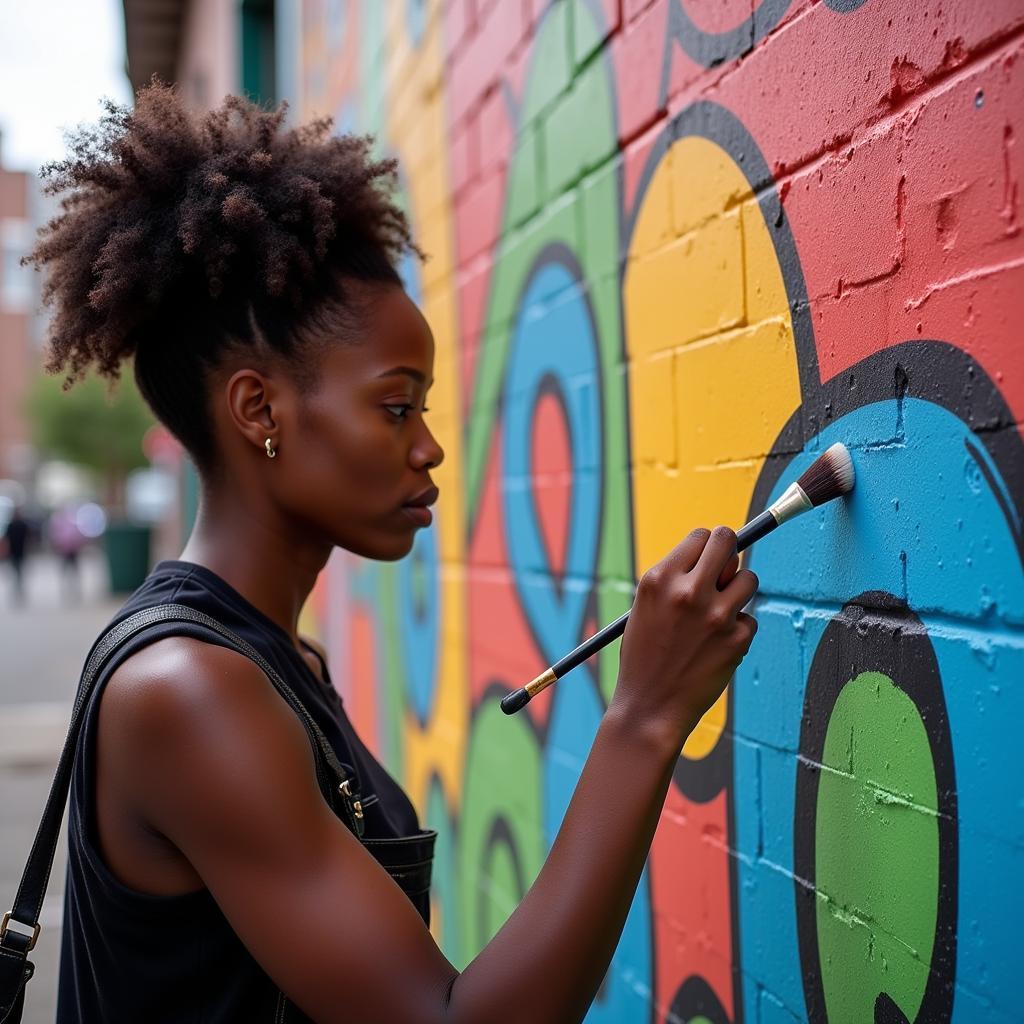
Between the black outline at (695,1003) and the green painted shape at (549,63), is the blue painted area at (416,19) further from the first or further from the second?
the black outline at (695,1003)

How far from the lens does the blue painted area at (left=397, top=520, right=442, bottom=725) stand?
3695 millimetres

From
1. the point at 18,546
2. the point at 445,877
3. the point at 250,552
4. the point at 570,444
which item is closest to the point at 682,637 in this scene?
the point at 250,552

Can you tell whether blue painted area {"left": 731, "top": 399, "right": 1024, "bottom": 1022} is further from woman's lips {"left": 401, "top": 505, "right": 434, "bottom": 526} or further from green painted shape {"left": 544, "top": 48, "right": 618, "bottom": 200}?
green painted shape {"left": 544, "top": 48, "right": 618, "bottom": 200}

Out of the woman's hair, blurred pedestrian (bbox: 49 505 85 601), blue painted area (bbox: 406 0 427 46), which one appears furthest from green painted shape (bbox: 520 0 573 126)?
blurred pedestrian (bbox: 49 505 85 601)

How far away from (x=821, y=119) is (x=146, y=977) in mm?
1404

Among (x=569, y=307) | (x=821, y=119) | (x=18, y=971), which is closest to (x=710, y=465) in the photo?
(x=821, y=119)

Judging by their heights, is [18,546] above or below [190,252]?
above

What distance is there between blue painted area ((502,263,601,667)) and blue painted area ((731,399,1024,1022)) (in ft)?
2.30

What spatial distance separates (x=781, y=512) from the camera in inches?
58.8

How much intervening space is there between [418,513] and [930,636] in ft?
2.52

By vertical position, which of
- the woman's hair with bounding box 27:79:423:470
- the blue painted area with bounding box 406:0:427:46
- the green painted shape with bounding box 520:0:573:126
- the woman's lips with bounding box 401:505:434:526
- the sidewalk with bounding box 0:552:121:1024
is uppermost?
the blue painted area with bounding box 406:0:427:46

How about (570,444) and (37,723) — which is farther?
(37,723)

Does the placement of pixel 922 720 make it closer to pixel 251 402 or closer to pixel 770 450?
pixel 770 450

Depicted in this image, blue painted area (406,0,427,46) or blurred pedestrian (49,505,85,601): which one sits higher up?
blue painted area (406,0,427,46)
